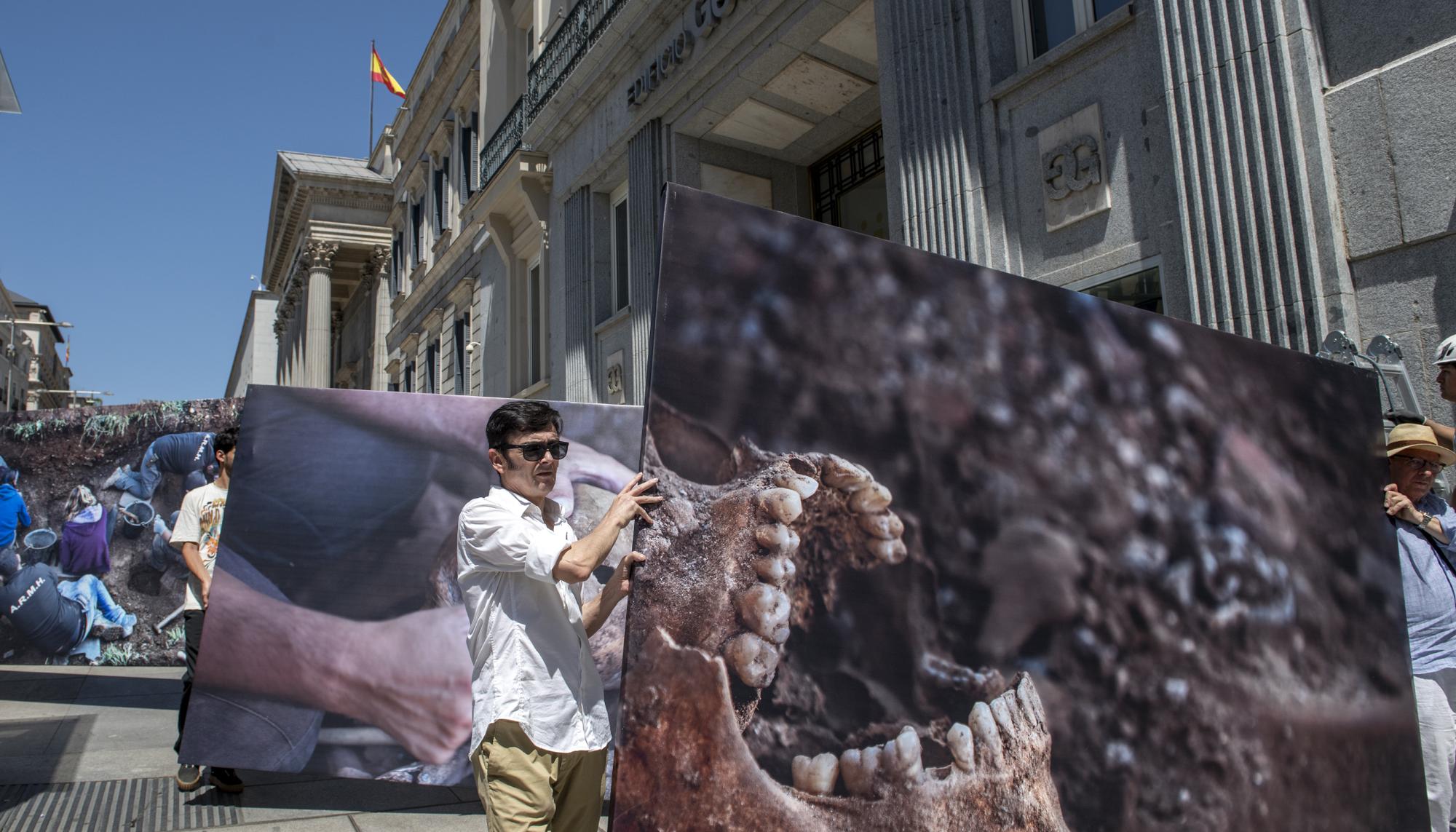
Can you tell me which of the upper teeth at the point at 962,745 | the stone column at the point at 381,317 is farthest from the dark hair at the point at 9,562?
the stone column at the point at 381,317

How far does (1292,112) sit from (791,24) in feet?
17.6

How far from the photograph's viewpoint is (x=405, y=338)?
26250 millimetres

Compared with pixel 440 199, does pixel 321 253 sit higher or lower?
higher

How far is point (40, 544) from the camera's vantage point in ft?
25.7

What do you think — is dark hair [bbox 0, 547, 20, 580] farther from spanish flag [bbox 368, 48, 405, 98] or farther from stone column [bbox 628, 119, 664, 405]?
spanish flag [bbox 368, 48, 405, 98]

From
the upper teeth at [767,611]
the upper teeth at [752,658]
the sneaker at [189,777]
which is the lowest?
the sneaker at [189,777]

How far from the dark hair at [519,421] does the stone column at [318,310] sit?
106ft

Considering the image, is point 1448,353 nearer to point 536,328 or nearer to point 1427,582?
point 1427,582

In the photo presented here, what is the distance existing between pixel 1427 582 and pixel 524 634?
3.21 m

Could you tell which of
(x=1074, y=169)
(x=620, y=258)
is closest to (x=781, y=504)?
(x=1074, y=169)

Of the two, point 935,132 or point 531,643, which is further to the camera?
point 935,132

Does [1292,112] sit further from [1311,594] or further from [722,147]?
[722,147]

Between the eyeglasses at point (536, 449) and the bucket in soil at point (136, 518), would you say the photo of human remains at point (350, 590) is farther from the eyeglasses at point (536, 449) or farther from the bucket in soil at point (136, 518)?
the bucket in soil at point (136, 518)

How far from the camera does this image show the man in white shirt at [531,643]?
236cm
